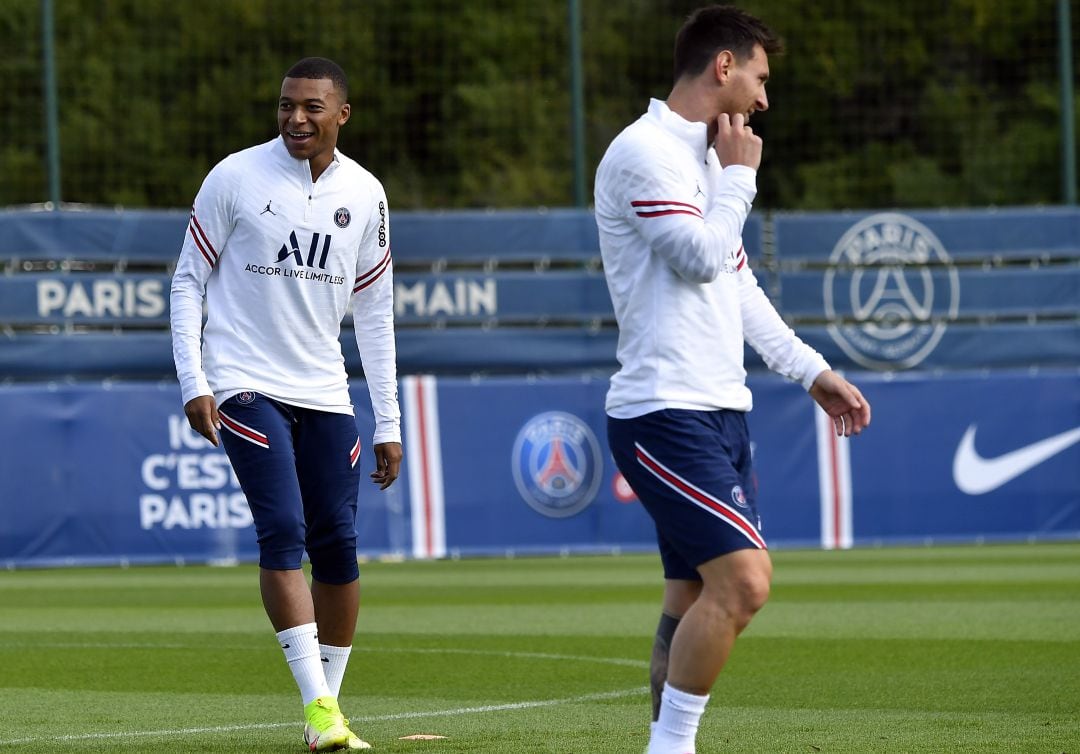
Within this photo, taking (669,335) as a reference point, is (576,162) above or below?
above

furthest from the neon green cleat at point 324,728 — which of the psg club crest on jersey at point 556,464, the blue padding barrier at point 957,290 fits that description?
the blue padding barrier at point 957,290

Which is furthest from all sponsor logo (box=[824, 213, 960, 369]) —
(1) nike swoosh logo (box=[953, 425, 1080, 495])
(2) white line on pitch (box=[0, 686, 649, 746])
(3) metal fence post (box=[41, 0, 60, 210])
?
(2) white line on pitch (box=[0, 686, 649, 746])

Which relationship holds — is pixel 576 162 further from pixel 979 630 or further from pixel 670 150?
pixel 670 150

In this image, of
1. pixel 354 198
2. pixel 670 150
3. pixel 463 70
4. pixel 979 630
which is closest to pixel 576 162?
pixel 979 630

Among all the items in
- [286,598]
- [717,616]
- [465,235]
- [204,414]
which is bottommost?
[286,598]

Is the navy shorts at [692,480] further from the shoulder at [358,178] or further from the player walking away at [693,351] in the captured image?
the shoulder at [358,178]

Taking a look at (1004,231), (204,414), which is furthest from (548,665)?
Answer: (1004,231)

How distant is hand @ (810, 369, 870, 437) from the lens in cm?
514

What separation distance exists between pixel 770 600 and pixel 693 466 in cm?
707

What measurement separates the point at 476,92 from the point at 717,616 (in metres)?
31.1

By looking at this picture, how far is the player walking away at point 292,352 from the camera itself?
6.03m

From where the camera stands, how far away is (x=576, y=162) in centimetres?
1923

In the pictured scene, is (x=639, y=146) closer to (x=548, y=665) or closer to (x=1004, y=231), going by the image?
(x=548, y=665)

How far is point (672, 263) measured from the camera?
493cm
